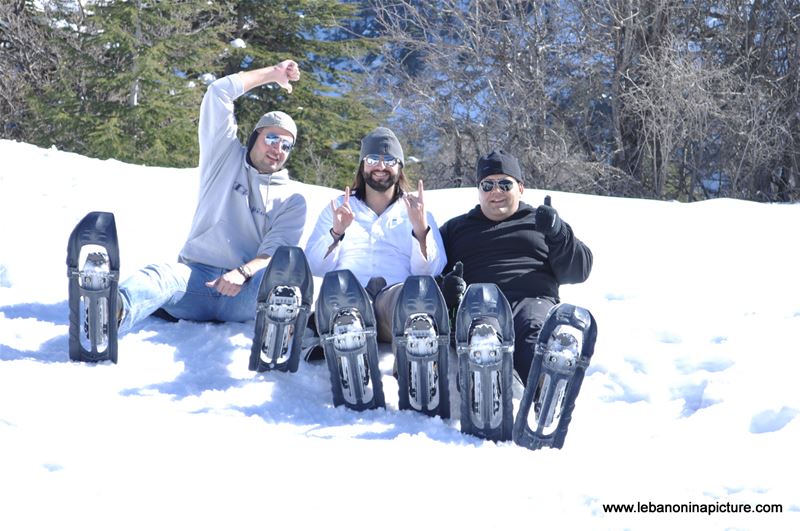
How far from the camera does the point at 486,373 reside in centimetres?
255

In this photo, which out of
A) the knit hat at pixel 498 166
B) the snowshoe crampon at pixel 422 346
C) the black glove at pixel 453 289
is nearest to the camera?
the snowshoe crampon at pixel 422 346

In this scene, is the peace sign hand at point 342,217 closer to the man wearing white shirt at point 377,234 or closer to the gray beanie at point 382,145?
the man wearing white shirt at point 377,234

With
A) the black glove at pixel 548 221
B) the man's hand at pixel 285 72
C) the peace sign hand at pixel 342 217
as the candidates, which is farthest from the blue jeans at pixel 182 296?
the black glove at pixel 548 221

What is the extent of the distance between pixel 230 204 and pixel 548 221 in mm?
1379

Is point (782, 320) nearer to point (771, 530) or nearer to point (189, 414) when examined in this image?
point (771, 530)

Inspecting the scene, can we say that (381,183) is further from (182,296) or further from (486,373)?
(486,373)

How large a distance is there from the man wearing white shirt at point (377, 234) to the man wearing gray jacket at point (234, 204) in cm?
21

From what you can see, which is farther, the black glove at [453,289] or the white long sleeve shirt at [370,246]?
the white long sleeve shirt at [370,246]

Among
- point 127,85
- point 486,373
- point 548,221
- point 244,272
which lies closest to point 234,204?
point 244,272

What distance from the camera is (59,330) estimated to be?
346cm

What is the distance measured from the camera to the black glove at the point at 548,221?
3.04 metres

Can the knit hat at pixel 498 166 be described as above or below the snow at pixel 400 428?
above

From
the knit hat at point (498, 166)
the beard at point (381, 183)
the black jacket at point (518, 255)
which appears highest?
the knit hat at point (498, 166)

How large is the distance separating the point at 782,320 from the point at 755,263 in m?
0.80
